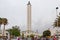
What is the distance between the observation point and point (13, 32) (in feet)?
348

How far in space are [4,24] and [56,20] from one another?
2024cm

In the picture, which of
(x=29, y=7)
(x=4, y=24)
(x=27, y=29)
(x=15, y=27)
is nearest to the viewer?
(x=4, y=24)

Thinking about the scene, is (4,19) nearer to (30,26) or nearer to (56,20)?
(56,20)

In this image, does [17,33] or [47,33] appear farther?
[17,33]

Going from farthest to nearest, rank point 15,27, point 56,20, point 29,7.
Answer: point 29,7 < point 15,27 < point 56,20

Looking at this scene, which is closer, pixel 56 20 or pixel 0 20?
pixel 56 20

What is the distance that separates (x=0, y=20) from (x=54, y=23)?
21059mm

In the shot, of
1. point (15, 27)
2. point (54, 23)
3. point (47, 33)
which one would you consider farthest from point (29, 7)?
point (54, 23)

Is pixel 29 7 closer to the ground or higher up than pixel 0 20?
higher up

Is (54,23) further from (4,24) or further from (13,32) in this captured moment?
(13,32)

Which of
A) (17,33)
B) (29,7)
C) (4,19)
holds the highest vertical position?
(29,7)

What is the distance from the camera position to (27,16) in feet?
458

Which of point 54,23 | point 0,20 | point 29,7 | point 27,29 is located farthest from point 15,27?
point 54,23

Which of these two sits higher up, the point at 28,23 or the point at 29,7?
the point at 29,7
